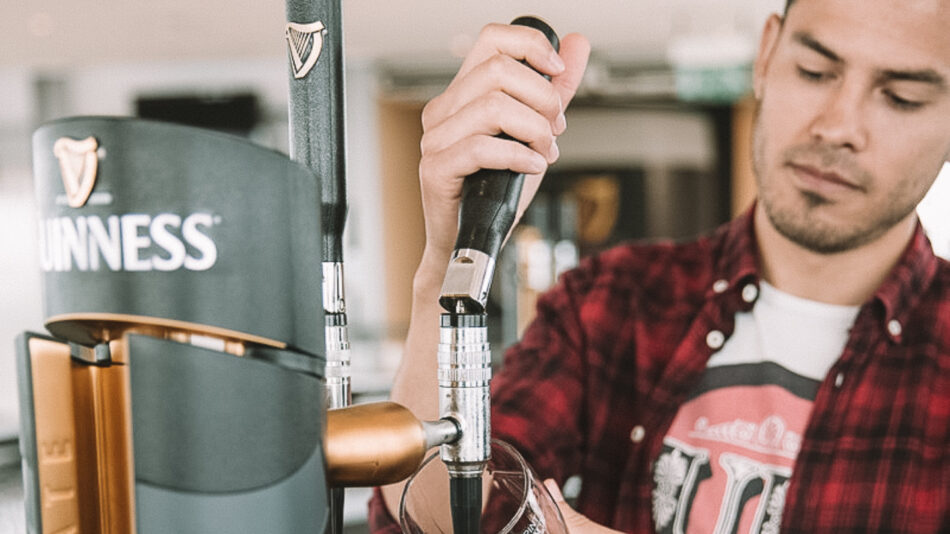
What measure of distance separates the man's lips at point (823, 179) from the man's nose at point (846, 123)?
0.12 feet

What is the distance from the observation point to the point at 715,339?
1.05 metres

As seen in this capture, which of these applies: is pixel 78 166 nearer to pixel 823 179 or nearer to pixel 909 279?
pixel 823 179

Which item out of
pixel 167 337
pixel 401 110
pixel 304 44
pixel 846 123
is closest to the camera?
pixel 167 337

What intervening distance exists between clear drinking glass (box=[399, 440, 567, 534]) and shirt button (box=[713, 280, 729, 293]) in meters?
0.71

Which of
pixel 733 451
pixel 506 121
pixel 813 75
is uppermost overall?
pixel 813 75

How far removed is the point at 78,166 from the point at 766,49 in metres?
1.02

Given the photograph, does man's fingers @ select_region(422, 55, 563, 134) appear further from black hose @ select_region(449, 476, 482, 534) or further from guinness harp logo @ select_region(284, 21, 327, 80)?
black hose @ select_region(449, 476, 482, 534)

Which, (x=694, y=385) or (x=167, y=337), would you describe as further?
(x=694, y=385)

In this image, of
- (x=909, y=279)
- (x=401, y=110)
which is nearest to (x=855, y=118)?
(x=909, y=279)

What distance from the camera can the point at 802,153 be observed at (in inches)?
37.3

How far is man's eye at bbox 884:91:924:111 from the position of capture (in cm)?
90

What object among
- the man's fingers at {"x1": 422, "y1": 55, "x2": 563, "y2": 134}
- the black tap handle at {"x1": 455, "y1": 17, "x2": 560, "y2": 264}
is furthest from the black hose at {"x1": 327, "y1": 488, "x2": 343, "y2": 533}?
the man's fingers at {"x1": 422, "y1": 55, "x2": 563, "y2": 134}

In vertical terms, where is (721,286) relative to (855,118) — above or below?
below

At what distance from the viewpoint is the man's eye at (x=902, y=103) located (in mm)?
903
